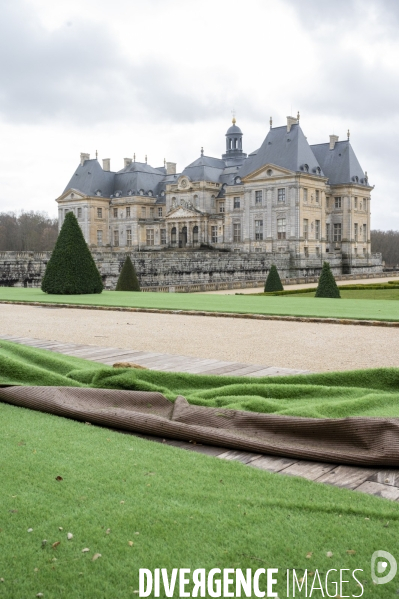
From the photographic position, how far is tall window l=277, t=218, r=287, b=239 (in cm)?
5722

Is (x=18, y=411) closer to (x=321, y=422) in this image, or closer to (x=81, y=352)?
(x=321, y=422)

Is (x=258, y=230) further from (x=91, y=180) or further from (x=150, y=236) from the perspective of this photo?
(x=91, y=180)

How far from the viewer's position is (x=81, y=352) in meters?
7.90

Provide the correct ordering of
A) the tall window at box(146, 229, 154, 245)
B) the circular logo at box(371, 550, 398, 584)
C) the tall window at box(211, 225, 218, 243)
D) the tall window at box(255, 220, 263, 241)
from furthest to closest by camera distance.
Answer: the tall window at box(146, 229, 154, 245), the tall window at box(211, 225, 218, 243), the tall window at box(255, 220, 263, 241), the circular logo at box(371, 550, 398, 584)

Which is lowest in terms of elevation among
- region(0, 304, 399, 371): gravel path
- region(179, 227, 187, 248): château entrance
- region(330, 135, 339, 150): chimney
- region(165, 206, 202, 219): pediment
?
region(0, 304, 399, 371): gravel path

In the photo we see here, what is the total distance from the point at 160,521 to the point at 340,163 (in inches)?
2455

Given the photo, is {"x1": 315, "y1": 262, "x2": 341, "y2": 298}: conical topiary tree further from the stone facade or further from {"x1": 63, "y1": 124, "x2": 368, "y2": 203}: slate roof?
{"x1": 63, "y1": 124, "x2": 368, "y2": 203}: slate roof

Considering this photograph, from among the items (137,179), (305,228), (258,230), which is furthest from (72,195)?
(305,228)

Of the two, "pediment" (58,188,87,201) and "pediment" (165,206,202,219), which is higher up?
"pediment" (58,188,87,201)

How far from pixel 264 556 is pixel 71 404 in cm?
239

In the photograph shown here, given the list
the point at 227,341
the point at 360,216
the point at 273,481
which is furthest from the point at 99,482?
the point at 360,216

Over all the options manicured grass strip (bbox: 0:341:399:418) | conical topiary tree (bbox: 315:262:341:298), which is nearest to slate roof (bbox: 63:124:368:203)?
conical topiary tree (bbox: 315:262:341:298)

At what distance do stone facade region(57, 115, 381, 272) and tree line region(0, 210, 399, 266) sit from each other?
6.45m

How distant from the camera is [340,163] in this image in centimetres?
6166
